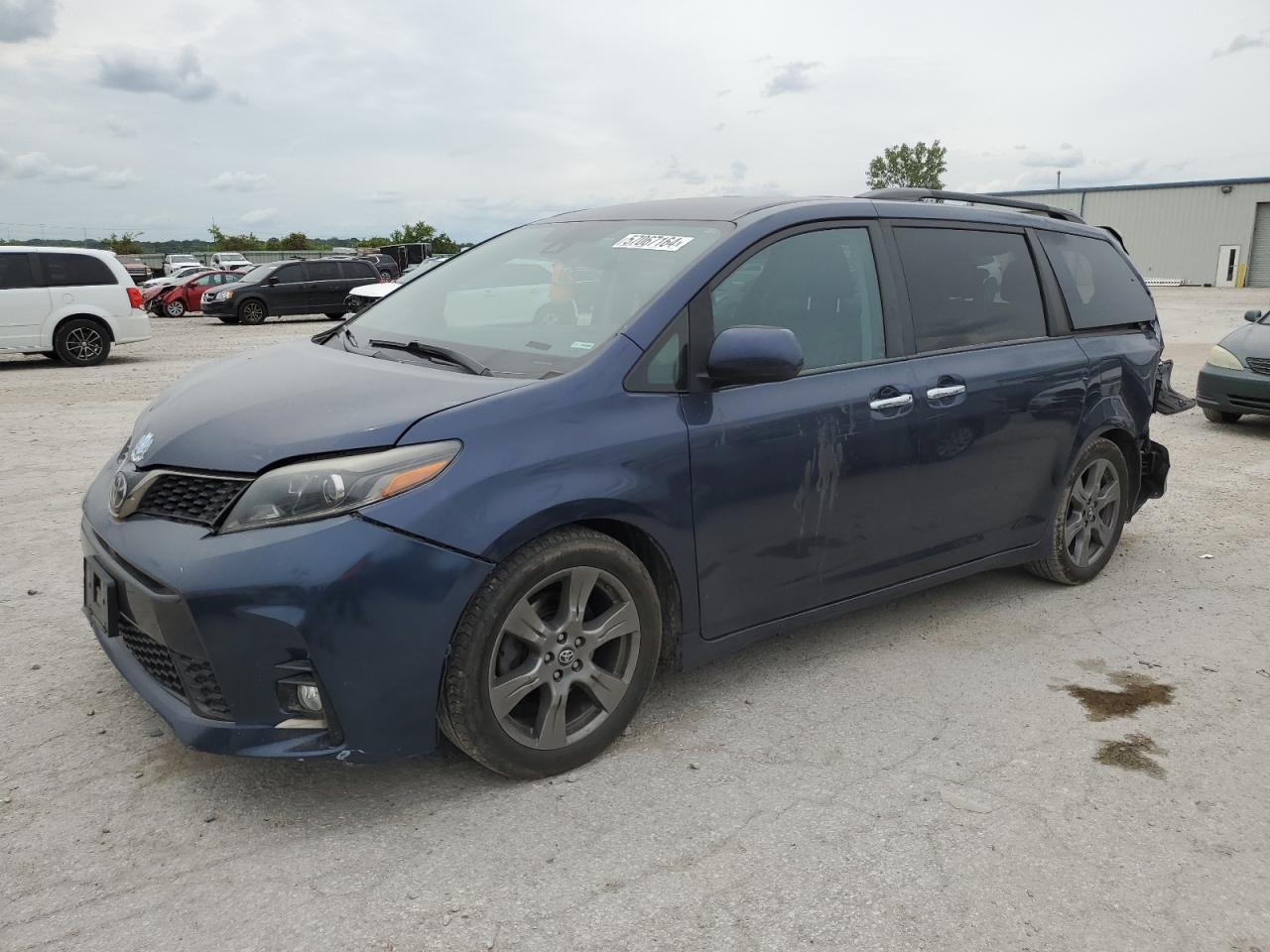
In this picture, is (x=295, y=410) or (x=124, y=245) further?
(x=124, y=245)

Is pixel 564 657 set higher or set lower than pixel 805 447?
lower

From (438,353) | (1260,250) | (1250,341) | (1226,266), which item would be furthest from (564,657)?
(1260,250)

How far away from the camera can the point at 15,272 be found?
14500 mm

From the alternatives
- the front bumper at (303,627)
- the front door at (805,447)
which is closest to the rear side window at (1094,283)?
the front door at (805,447)

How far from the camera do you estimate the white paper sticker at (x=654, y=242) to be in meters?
3.64

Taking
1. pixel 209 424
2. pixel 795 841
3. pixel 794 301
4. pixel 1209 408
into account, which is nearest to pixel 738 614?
pixel 795 841

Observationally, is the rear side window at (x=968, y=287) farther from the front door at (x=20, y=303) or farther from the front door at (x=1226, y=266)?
the front door at (x=1226, y=266)

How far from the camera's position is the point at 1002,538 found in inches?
179

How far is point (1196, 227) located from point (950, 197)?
52.8 metres

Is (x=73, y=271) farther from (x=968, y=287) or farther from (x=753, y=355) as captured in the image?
(x=753, y=355)

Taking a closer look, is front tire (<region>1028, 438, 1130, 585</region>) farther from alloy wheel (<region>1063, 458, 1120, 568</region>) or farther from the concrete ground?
the concrete ground

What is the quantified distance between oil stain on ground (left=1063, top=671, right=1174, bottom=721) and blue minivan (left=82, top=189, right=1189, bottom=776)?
28.3 inches

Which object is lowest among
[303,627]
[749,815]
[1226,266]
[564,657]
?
[1226,266]

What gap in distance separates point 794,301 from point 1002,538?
1.57 metres
